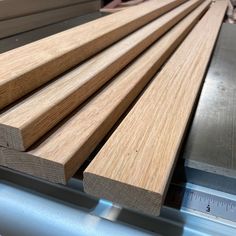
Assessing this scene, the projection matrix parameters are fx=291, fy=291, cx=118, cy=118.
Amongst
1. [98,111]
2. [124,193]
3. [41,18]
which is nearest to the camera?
[124,193]

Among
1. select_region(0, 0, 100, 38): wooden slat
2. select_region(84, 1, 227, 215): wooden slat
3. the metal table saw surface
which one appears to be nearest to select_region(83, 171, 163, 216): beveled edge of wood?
select_region(84, 1, 227, 215): wooden slat

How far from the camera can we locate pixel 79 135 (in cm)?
65

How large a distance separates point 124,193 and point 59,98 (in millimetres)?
298

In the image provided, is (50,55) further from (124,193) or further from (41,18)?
(41,18)

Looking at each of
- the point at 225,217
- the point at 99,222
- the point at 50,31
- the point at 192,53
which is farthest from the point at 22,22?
the point at 225,217

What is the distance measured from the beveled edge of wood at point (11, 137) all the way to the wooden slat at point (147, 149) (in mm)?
149

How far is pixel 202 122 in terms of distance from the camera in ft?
2.90

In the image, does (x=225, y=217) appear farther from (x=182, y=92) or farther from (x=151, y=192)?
(x=182, y=92)

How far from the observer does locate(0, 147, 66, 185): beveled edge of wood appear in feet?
1.89

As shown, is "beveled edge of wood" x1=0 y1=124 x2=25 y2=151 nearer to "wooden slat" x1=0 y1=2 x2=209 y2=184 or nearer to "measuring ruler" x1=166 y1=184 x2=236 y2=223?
"wooden slat" x1=0 y1=2 x2=209 y2=184

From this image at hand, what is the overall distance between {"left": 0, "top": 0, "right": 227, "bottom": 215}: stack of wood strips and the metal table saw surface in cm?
10

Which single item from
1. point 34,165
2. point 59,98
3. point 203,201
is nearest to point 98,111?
point 59,98

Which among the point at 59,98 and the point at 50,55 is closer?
the point at 59,98

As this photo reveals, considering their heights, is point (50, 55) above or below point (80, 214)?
above
